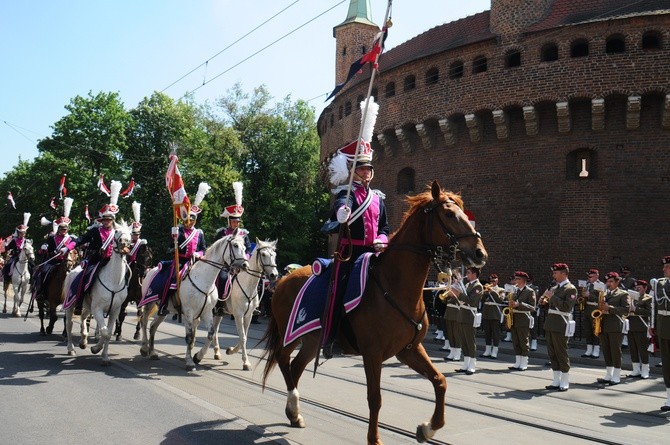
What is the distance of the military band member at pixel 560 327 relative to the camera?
10.7m

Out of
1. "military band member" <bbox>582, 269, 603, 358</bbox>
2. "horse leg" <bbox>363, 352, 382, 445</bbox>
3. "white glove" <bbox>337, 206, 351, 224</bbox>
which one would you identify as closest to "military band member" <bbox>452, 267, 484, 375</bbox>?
"military band member" <bbox>582, 269, 603, 358</bbox>

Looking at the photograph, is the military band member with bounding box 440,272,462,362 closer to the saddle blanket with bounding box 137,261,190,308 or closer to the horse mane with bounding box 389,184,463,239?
the saddle blanket with bounding box 137,261,190,308

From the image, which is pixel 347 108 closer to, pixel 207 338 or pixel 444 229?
pixel 207 338

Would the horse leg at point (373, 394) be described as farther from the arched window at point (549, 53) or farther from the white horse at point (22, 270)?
the arched window at point (549, 53)

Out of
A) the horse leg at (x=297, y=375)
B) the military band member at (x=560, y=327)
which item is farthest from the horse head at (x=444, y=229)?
the military band member at (x=560, y=327)

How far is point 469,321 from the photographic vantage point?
44.1 feet

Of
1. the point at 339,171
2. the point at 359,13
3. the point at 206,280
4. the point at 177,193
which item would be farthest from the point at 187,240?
the point at 359,13

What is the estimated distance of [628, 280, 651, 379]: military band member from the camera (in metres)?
12.9

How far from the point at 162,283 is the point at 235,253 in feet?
6.95

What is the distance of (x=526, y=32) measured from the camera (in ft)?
76.9

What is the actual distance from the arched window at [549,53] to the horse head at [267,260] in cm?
1639

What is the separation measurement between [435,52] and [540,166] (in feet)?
22.0

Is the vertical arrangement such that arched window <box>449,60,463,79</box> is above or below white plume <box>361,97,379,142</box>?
above

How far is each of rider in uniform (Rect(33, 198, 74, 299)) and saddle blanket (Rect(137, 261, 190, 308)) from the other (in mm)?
3152
